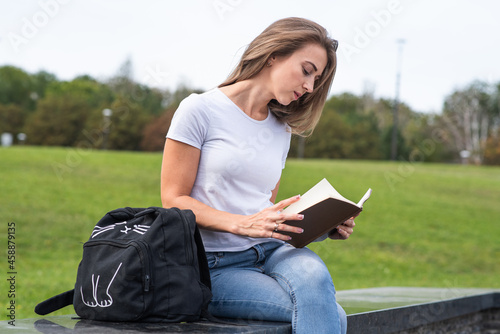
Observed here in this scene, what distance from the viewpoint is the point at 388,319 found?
2.93 metres

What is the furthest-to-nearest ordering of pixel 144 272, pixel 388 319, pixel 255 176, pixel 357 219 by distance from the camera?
pixel 357 219
pixel 388 319
pixel 255 176
pixel 144 272

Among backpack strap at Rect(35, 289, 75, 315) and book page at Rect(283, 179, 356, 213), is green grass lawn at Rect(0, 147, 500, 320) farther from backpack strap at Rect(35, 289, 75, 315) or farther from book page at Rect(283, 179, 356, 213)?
book page at Rect(283, 179, 356, 213)

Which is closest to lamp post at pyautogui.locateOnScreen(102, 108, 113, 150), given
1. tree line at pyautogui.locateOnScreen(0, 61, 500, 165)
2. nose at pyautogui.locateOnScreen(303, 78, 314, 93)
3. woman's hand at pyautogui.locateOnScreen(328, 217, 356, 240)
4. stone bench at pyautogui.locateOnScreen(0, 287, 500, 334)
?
tree line at pyautogui.locateOnScreen(0, 61, 500, 165)

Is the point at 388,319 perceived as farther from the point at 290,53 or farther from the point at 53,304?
the point at 53,304

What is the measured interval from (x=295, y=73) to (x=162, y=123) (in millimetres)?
26451

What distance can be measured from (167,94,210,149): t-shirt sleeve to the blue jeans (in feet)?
1.42

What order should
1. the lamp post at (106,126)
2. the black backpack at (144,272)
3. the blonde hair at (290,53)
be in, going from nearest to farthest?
1. the black backpack at (144,272)
2. the blonde hair at (290,53)
3. the lamp post at (106,126)

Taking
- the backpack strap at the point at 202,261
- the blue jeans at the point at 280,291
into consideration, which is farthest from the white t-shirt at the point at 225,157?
the backpack strap at the point at 202,261

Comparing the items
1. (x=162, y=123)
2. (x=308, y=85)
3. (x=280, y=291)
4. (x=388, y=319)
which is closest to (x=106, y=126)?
(x=162, y=123)

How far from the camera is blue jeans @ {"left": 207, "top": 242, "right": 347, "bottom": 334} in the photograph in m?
2.02

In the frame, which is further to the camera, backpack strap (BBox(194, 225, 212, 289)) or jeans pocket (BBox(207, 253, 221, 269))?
jeans pocket (BBox(207, 253, 221, 269))

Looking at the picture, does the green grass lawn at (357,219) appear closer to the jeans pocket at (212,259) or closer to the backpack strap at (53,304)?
the backpack strap at (53,304)

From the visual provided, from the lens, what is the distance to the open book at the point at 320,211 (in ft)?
6.63

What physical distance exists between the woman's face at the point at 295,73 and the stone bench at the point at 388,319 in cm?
89
